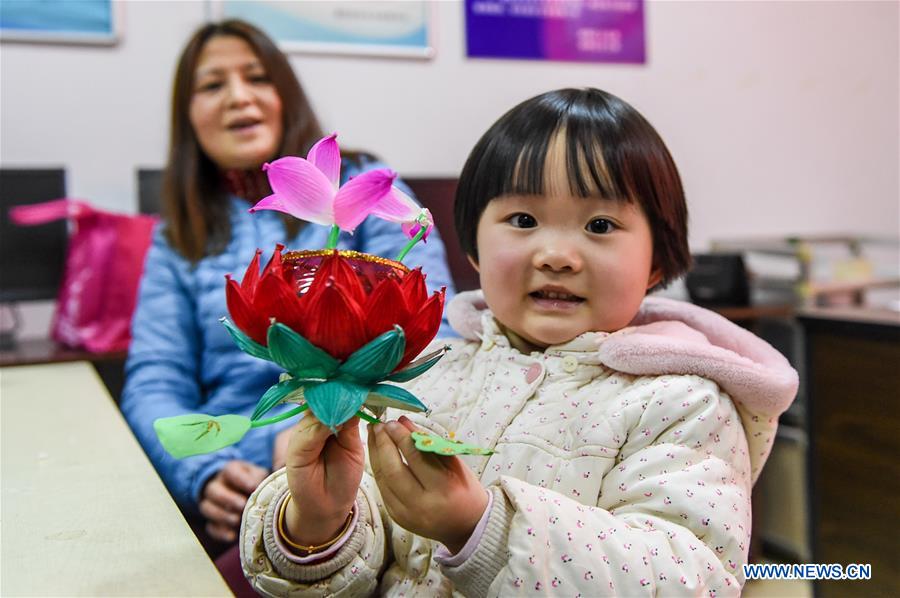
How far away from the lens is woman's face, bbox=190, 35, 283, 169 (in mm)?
1333

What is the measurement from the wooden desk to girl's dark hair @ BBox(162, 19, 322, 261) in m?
0.42

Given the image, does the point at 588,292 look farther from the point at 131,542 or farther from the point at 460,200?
the point at 131,542

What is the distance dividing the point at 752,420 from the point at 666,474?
0.15 meters

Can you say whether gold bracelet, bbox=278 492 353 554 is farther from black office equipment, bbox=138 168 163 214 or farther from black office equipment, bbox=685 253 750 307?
black office equipment, bbox=685 253 750 307

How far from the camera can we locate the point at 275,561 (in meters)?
0.63

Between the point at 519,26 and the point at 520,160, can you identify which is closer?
the point at 520,160

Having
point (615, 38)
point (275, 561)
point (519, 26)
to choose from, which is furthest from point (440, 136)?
point (275, 561)

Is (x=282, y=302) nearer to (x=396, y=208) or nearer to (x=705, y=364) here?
(x=396, y=208)

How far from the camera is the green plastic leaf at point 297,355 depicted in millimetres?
456

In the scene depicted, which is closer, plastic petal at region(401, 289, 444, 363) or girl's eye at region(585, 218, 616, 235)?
plastic petal at region(401, 289, 444, 363)

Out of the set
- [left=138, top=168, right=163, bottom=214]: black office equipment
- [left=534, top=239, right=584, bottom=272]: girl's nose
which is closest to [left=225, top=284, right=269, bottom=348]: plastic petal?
[left=534, top=239, right=584, bottom=272]: girl's nose

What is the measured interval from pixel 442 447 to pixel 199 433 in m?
0.16

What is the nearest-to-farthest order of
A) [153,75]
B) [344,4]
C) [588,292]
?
1. [588,292]
2. [153,75]
3. [344,4]

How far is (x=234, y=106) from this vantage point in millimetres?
1333
